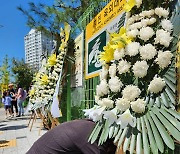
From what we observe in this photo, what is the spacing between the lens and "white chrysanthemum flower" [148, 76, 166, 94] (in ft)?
5.17

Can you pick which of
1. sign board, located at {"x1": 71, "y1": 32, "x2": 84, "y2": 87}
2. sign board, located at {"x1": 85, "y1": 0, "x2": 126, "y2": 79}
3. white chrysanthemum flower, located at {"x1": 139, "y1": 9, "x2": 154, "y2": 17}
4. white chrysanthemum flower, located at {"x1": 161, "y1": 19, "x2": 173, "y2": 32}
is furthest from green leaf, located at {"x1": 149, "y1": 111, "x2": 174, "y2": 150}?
sign board, located at {"x1": 71, "y1": 32, "x2": 84, "y2": 87}

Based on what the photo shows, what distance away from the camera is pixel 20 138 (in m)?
7.08

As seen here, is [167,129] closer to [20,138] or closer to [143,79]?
[143,79]

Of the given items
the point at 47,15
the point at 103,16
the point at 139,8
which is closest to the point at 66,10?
the point at 47,15

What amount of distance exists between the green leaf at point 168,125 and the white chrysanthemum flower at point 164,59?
0.82 ft

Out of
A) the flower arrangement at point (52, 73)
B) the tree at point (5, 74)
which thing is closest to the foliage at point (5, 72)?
the tree at point (5, 74)

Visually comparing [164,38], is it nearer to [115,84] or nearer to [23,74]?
[115,84]

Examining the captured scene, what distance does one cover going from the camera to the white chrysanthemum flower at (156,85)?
158 centimetres

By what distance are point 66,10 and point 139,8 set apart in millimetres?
7400

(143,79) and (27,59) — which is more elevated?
(27,59)

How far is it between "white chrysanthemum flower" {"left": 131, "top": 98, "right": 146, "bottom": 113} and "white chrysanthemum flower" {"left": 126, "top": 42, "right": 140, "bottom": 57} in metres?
0.30

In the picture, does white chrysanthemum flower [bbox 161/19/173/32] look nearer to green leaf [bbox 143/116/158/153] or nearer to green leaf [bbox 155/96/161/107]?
green leaf [bbox 155/96/161/107]

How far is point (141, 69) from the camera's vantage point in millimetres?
1643

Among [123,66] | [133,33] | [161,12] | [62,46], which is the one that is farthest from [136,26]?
→ [62,46]
